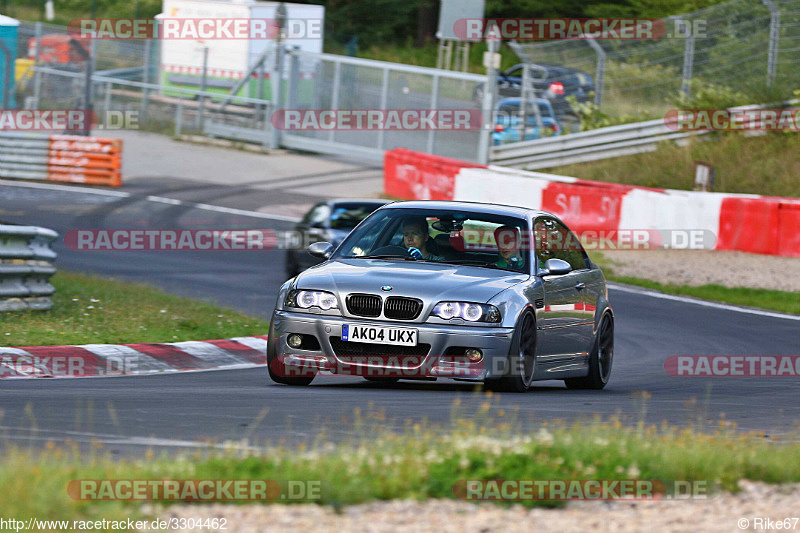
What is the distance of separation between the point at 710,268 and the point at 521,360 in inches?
451

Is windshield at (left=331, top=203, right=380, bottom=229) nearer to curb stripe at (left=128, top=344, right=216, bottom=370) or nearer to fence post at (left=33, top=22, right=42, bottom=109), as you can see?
curb stripe at (left=128, top=344, right=216, bottom=370)

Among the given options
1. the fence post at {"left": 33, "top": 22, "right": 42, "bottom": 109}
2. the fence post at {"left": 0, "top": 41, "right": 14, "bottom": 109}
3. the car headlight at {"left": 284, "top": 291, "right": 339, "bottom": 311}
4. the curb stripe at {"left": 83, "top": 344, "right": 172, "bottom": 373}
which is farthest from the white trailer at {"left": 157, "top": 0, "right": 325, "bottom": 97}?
the car headlight at {"left": 284, "top": 291, "right": 339, "bottom": 311}

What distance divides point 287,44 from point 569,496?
1220 inches

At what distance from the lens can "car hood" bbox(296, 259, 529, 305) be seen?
8422 mm

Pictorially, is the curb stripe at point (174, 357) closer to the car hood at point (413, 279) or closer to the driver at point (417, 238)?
the car hood at point (413, 279)

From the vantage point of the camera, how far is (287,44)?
115ft

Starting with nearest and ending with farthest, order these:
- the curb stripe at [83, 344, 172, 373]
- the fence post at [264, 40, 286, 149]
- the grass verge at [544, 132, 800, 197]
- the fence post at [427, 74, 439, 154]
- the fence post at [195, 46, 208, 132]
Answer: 1. the curb stripe at [83, 344, 172, 373]
2. the grass verge at [544, 132, 800, 197]
3. the fence post at [427, 74, 439, 154]
4. the fence post at [264, 40, 286, 149]
5. the fence post at [195, 46, 208, 132]

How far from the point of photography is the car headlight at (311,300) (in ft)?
28.1

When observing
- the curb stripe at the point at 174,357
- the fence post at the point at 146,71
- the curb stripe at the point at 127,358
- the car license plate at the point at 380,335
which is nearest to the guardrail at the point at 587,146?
the fence post at the point at 146,71

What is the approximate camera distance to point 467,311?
840 centimetres

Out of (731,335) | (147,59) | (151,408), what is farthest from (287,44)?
(151,408)

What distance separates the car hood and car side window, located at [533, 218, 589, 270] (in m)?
0.61

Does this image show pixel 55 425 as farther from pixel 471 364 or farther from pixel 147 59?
pixel 147 59

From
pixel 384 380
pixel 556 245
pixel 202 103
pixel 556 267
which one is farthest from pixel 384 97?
pixel 556 267
